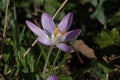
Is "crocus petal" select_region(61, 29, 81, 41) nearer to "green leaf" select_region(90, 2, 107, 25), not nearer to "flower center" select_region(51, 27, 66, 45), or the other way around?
"flower center" select_region(51, 27, 66, 45)

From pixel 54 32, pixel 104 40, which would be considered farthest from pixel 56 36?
pixel 104 40

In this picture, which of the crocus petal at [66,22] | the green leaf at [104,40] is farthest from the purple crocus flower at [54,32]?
the green leaf at [104,40]

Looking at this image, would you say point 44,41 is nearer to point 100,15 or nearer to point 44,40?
point 44,40

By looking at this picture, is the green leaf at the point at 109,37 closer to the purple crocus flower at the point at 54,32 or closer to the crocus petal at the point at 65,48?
the purple crocus flower at the point at 54,32

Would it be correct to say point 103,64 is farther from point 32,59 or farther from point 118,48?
point 32,59

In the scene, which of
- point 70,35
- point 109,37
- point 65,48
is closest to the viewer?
point 65,48

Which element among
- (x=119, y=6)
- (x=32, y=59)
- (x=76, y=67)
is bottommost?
(x=76, y=67)

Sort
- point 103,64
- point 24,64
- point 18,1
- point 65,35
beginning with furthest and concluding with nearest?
1. point 18,1
2. point 103,64
3. point 24,64
4. point 65,35

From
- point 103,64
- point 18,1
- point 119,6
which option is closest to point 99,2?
point 119,6
